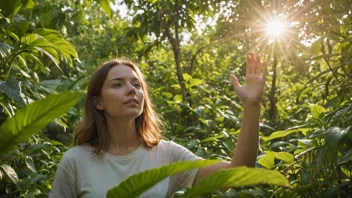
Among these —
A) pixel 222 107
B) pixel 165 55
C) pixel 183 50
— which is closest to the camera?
pixel 222 107

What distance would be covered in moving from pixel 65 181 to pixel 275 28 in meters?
3.08

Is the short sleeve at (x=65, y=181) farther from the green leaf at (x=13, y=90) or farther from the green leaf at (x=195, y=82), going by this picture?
the green leaf at (x=195, y=82)

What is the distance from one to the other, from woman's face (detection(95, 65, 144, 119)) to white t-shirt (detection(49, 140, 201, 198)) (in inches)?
7.8

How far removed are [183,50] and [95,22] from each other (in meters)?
2.71

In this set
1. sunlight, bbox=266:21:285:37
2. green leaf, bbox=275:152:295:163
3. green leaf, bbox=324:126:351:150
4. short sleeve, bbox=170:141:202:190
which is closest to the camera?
green leaf, bbox=324:126:351:150

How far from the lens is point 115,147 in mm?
2490

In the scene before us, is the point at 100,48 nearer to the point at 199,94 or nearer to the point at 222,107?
the point at 199,94

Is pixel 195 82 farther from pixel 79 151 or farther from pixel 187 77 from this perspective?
pixel 79 151

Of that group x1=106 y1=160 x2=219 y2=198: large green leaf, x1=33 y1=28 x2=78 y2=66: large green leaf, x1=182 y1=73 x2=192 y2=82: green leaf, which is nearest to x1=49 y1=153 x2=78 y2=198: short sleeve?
x1=33 y1=28 x2=78 y2=66: large green leaf

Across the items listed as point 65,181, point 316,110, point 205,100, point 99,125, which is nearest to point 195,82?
point 205,100

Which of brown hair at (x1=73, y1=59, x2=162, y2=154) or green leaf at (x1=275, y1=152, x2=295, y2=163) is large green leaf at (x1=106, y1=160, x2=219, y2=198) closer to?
green leaf at (x1=275, y1=152, x2=295, y2=163)

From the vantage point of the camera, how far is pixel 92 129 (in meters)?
2.57

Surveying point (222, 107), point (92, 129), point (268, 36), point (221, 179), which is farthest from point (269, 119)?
point (221, 179)

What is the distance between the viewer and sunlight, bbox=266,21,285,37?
4.69m
